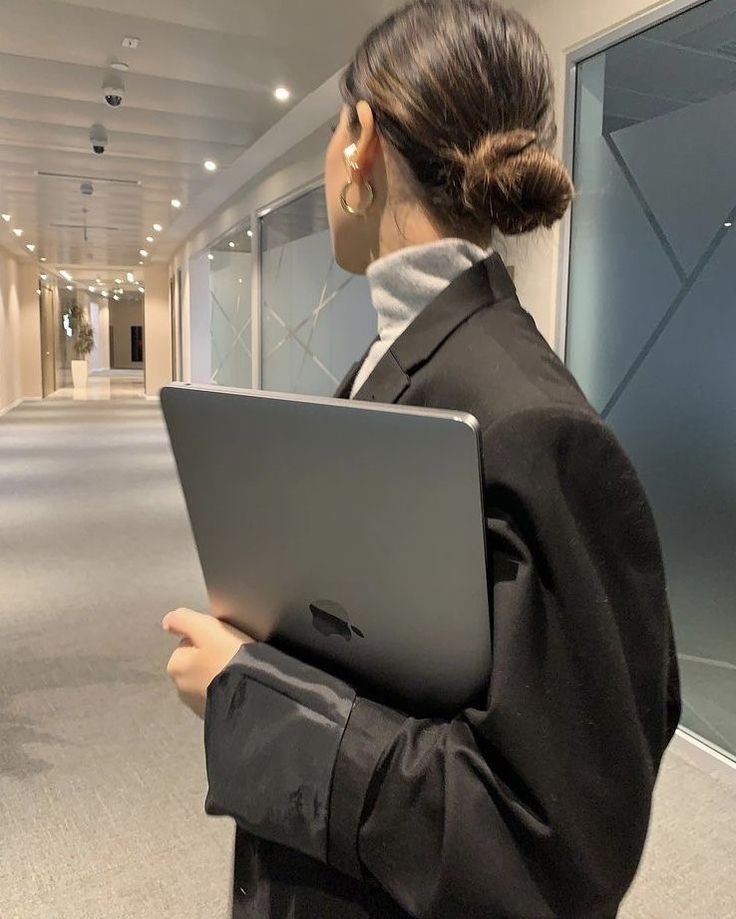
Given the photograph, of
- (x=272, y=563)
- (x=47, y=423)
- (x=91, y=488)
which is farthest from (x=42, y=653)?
(x=47, y=423)

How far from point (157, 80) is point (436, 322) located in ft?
17.4

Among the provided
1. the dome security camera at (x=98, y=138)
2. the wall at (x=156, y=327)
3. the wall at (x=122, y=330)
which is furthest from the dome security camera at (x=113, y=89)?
the wall at (x=122, y=330)

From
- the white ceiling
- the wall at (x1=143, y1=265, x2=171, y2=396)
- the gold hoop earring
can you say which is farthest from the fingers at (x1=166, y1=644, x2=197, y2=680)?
the wall at (x1=143, y1=265, x2=171, y2=396)

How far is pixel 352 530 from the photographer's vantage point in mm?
575

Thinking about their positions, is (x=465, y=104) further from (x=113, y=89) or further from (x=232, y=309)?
(x=232, y=309)

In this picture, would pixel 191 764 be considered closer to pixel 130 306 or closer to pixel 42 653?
pixel 42 653

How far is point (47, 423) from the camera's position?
12.4 metres

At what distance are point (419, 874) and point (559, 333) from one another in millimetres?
2825

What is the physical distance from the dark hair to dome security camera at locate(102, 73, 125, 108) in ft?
16.8

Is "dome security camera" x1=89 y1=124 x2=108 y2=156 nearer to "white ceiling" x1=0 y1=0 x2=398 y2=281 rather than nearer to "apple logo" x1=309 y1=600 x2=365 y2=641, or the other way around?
"white ceiling" x1=0 y1=0 x2=398 y2=281

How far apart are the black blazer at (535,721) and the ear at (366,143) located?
0.79ft

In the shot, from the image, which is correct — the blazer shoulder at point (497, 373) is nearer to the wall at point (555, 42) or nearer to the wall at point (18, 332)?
the wall at point (555, 42)

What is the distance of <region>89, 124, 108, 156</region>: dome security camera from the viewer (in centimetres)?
637

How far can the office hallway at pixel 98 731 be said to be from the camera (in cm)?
206
